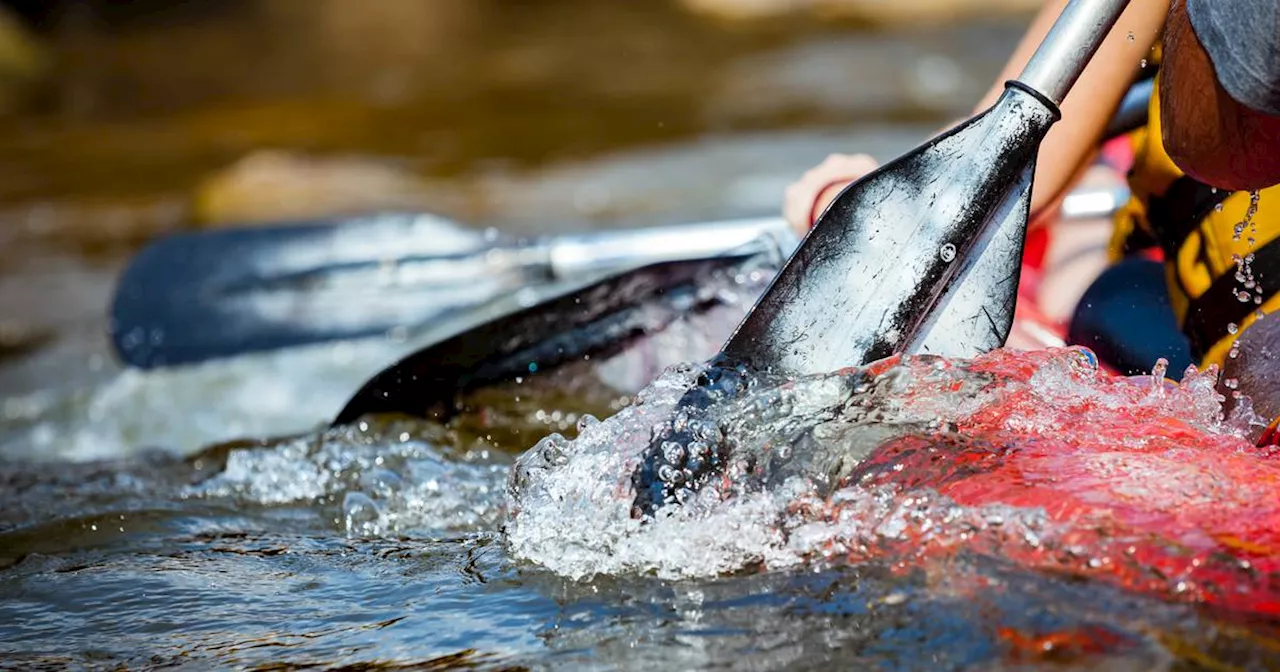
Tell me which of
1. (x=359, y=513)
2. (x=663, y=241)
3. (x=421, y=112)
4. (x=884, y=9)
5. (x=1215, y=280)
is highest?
(x=884, y=9)

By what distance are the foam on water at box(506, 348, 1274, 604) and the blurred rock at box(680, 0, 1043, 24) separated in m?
9.83

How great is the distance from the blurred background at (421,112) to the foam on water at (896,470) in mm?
2747

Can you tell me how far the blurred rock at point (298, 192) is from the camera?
5922mm

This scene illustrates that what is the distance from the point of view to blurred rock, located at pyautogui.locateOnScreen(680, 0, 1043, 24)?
11273mm

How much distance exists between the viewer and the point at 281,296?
12.3 feet

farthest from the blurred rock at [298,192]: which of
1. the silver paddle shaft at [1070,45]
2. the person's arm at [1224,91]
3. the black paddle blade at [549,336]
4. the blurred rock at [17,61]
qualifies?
the blurred rock at [17,61]

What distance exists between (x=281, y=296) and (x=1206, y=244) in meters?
2.60

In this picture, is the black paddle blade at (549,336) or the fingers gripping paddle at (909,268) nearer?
the fingers gripping paddle at (909,268)

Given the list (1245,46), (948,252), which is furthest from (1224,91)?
(948,252)

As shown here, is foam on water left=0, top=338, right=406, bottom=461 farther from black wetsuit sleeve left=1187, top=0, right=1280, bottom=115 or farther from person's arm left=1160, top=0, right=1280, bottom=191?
black wetsuit sleeve left=1187, top=0, right=1280, bottom=115

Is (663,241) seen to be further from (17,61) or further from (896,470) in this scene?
(17,61)

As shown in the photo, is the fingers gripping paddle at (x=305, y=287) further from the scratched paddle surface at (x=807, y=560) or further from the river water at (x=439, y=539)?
the scratched paddle surface at (x=807, y=560)

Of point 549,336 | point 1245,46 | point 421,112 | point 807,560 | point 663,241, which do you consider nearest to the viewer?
point 1245,46

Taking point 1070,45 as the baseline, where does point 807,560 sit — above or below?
below
